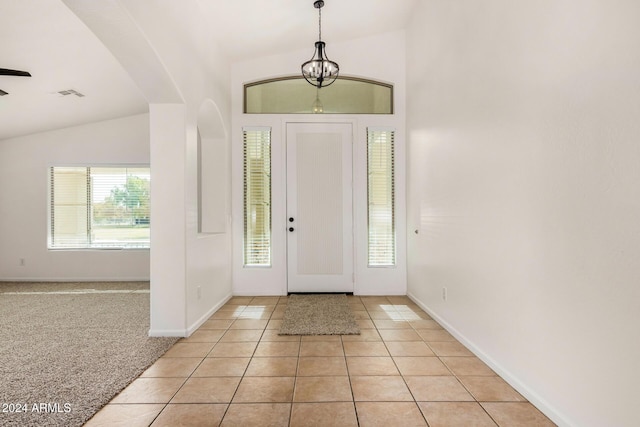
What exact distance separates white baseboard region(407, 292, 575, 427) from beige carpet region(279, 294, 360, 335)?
83 cm

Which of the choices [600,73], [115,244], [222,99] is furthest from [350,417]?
[115,244]

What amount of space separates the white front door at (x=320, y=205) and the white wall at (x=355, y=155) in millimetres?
92

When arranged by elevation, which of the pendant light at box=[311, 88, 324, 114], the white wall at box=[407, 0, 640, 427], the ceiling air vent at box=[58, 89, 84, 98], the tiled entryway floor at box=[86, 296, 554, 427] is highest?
the ceiling air vent at box=[58, 89, 84, 98]

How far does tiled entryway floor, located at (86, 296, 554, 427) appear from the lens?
1.74 meters

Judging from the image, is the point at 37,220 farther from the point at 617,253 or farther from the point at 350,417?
the point at 617,253

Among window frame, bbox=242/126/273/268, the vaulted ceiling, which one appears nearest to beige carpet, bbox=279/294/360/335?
window frame, bbox=242/126/273/268

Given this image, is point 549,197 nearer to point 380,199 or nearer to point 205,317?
point 380,199

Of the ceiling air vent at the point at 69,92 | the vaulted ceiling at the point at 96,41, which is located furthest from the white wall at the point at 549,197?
the ceiling air vent at the point at 69,92

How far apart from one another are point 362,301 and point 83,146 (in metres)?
4.98

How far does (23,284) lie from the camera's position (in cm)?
525

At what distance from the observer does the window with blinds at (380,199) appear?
14.7 ft

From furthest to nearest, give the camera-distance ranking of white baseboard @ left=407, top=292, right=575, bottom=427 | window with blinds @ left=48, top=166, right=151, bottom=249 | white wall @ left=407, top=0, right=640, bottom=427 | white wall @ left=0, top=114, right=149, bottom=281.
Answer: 1. window with blinds @ left=48, top=166, right=151, bottom=249
2. white wall @ left=0, top=114, right=149, bottom=281
3. white baseboard @ left=407, top=292, right=575, bottom=427
4. white wall @ left=407, top=0, right=640, bottom=427

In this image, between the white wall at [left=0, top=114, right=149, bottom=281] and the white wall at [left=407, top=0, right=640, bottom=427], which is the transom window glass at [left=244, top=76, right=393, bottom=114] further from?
the white wall at [left=0, top=114, right=149, bottom=281]

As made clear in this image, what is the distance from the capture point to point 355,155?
4.47 meters
